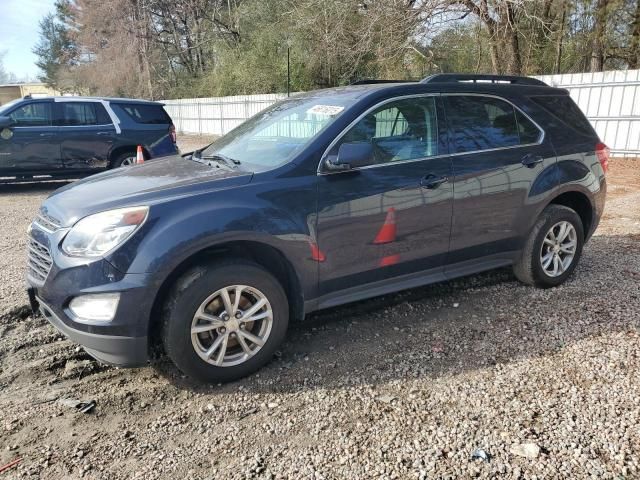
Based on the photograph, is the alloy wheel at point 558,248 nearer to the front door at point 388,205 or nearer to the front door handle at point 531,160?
the front door handle at point 531,160

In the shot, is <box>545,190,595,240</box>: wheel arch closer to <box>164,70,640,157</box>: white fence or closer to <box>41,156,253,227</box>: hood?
<box>41,156,253,227</box>: hood

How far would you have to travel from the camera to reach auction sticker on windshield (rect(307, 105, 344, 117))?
3.54 m

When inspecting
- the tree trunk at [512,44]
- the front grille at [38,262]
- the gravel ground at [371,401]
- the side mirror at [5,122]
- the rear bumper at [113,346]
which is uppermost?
the tree trunk at [512,44]

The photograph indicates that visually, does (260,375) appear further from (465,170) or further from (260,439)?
(465,170)

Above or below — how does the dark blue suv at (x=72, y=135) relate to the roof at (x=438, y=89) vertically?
below

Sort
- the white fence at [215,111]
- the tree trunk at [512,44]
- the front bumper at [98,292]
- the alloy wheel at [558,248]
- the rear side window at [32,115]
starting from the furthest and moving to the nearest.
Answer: the white fence at [215,111], the tree trunk at [512,44], the rear side window at [32,115], the alloy wheel at [558,248], the front bumper at [98,292]

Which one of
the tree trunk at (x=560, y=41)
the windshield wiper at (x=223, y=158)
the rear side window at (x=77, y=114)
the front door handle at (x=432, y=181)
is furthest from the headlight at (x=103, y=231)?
the tree trunk at (x=560, y=41)

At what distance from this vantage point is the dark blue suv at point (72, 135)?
9281 millimetres

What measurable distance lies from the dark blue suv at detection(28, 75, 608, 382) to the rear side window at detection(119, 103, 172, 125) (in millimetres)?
6802

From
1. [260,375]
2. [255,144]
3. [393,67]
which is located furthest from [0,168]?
[393,67]

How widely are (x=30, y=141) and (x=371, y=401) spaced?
9056mm

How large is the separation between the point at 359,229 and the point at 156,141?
8.06 metres

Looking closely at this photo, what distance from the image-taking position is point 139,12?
3428 centimetres

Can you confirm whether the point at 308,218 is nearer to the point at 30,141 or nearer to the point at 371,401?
the point at 371,401
